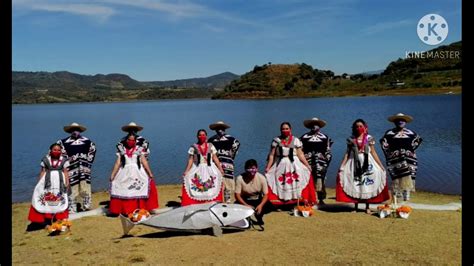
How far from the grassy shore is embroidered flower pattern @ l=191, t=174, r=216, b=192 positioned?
144cm

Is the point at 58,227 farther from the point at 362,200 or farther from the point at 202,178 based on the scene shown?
the point at 362,200

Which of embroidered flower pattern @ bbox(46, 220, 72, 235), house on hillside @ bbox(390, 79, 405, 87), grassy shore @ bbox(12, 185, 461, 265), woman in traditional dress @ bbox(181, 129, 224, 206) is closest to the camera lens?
grassy shore @ bbox(12, 185, 461, 265)

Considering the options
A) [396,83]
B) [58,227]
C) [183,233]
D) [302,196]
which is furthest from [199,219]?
[396,83]

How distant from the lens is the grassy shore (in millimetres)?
6715

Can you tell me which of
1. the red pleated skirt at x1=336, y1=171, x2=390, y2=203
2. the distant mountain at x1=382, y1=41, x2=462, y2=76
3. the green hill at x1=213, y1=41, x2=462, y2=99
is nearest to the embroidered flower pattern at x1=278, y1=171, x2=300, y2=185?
the red pleated skirt at x1=336, y1=171, x2=390, y2=203

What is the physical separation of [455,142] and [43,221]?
71.2 feet

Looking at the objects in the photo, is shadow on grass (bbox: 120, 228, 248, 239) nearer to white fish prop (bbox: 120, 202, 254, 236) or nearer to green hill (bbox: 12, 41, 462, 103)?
white fish prop (bbox: 120, 202, 254, 236)

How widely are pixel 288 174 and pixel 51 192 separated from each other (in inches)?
190

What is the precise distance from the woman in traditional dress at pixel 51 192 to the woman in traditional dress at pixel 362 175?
5691 mm

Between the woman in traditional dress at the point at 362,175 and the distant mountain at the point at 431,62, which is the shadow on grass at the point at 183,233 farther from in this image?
the distant mountain at the point at 431,62

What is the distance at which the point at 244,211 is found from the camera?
807cm
